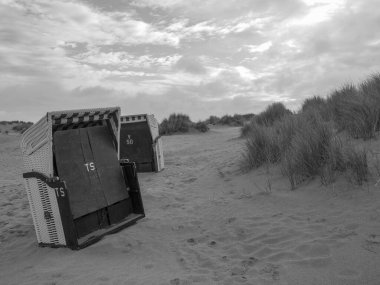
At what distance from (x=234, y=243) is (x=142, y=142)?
6.59 meters

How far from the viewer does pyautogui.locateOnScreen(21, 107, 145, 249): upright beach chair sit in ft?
16.8

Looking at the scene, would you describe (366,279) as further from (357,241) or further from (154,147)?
(154,147)

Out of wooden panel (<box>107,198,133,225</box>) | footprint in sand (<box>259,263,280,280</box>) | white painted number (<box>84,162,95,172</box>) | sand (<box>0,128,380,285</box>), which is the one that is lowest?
footprint in sand (<box>259,263,280,280</box>)

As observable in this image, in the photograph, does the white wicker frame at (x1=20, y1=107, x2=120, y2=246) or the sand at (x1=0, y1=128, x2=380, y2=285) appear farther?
the white wicker frame at (x1=20, y1=107, x2=120, y2=246)

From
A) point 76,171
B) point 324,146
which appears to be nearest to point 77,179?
point 76,171

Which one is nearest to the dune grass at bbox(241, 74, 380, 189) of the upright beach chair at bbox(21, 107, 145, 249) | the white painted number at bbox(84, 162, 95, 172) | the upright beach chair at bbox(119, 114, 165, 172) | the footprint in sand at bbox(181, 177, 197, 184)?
the footprint in sand at bbox(181, 177, 197, 184)

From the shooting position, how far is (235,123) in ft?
104

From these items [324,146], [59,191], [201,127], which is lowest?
[324,146]

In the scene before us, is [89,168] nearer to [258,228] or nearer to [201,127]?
[258,228]

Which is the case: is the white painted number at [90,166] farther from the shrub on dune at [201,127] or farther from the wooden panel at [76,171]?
the shrub on dune at [201,127]

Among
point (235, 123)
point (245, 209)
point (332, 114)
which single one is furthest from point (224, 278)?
point (235, 123)

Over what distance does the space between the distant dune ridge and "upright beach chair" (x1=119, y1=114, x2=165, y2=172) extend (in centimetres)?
241

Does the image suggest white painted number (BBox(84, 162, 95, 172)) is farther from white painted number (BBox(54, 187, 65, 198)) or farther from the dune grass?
the dune grass

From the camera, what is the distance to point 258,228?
5191 millimetres
